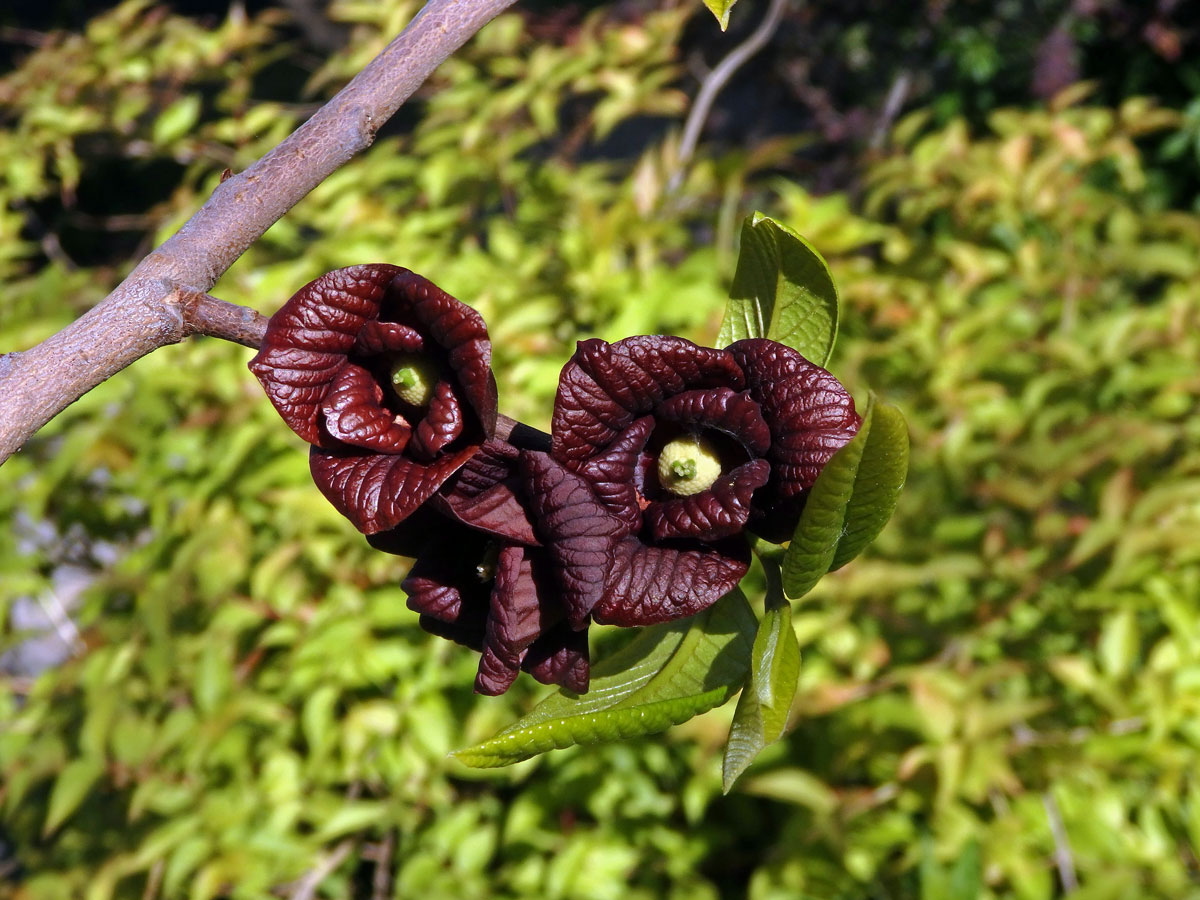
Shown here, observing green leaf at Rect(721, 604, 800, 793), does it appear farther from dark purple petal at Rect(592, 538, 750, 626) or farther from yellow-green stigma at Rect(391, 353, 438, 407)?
yellow-green stigma at Rect(391, 353, 438, 407)

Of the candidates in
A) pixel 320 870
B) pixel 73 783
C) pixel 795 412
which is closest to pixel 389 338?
pixel 795 412

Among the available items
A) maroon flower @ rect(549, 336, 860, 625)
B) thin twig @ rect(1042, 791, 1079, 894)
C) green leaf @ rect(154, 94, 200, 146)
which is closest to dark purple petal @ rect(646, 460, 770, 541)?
maroon flower @ rect(549, 336, 860, 625)

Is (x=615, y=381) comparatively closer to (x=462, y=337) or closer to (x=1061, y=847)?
(x=462, y=337)

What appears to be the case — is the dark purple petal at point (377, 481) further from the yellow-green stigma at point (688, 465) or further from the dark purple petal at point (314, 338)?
the yellow-green stigma at point (688, 465)

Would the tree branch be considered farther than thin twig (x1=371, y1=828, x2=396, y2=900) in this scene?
No

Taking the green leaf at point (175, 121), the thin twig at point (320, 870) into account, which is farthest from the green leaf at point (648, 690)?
the green leaf at point (175, 121)
